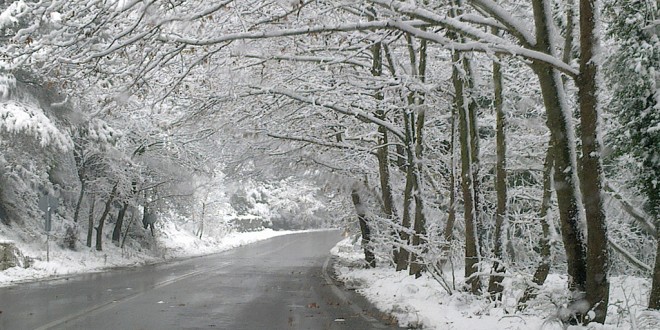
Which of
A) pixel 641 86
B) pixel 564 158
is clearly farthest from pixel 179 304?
pixel 641 86

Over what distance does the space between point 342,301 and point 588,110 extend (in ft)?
25.9

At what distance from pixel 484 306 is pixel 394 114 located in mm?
9139

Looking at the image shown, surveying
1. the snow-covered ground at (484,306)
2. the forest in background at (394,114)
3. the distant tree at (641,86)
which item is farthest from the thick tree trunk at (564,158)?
the distant tree at (641,86)

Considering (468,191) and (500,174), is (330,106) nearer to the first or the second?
(468,191)

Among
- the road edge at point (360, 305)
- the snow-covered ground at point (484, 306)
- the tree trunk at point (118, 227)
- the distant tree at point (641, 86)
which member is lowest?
the road edge at point (360, 305)

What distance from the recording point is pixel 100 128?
71.7 feet

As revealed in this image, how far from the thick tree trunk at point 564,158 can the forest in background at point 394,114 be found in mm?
22

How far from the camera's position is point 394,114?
59.0 feet

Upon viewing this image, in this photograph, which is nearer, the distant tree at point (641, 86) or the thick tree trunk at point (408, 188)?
the distant tree at point (641, 86)

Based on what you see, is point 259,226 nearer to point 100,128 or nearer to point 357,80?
point 100,128

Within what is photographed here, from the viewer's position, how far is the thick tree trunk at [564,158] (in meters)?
7.08

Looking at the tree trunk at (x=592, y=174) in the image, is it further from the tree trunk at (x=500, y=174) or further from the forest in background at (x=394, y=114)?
the tree trunk at (x=500, y=174)

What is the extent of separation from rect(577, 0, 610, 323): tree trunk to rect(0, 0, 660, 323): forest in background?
0.01 metres

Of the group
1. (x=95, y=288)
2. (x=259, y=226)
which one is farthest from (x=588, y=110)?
(x=259, y=226)
